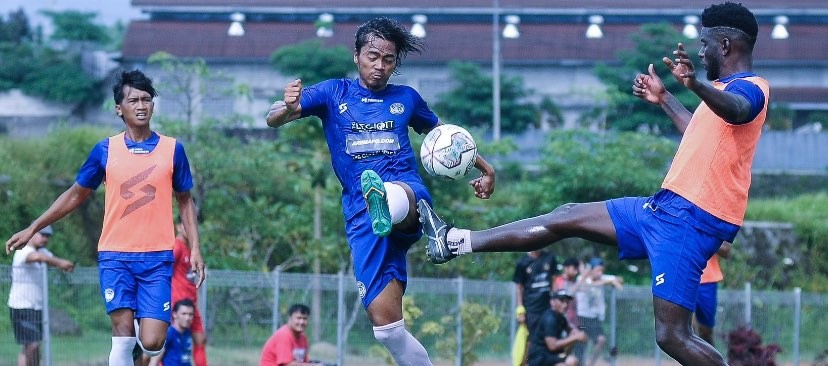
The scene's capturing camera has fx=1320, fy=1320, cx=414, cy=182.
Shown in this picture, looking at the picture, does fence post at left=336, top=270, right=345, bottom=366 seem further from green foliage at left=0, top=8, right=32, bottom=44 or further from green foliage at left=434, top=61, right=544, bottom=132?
green foliage at left=0, top=8, right=32, bottom=44

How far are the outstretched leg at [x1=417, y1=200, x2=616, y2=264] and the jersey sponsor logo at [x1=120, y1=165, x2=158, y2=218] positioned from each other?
2.61 meters

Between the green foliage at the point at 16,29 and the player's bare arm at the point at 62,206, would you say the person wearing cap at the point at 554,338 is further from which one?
the green foliage at the point at 16,29

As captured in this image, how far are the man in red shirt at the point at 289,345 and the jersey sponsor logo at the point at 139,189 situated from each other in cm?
447

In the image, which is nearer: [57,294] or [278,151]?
[57,294]

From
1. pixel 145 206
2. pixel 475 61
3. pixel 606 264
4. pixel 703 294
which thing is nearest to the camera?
pixel 145 206

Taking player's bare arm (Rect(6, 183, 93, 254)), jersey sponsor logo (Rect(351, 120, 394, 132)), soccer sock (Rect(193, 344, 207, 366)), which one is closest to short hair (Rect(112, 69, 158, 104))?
player's bare arm (Rect(6, 183, 93, 254))

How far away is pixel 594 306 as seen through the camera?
19250 mm

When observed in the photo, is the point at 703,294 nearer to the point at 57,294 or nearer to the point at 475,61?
the point at 57,294

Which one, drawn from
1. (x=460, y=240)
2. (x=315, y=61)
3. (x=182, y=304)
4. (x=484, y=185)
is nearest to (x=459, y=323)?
(x=182, y=304)

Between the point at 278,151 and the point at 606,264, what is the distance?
686cm

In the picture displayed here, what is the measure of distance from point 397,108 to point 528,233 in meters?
1.32

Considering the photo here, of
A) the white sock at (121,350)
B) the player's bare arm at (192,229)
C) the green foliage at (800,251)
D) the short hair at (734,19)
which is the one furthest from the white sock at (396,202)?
the green foliage at (800,251)

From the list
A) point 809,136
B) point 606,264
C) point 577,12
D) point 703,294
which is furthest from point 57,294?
point 577,12

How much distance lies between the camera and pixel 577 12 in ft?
145
